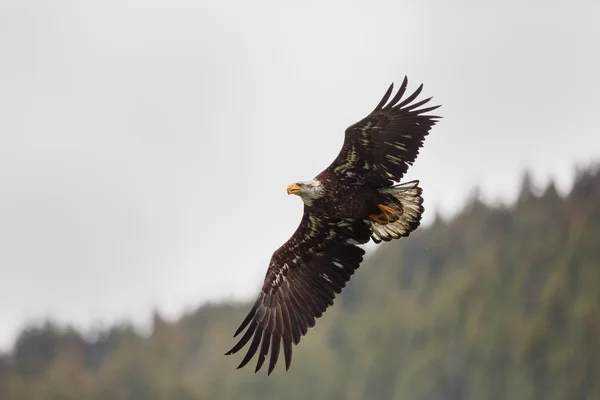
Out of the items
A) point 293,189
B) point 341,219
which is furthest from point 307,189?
point 341,219

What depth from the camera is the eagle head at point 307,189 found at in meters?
14.7

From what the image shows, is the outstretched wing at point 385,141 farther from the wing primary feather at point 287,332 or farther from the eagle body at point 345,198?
the wing primary feather at point 287,332

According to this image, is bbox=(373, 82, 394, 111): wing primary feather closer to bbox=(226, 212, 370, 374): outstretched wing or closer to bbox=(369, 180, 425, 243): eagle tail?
bbox=(369, 180, 425, 243): eagle tail

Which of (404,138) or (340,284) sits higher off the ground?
(404,138)

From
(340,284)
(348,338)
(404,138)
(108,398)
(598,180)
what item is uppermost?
(598,180)

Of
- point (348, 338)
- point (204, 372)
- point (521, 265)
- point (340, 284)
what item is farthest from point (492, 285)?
point (340, 284)

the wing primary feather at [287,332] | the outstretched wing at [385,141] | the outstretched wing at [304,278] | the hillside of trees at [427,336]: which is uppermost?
the hillside of trees at [427,336]

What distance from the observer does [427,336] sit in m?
57.2

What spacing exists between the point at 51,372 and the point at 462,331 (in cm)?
2769

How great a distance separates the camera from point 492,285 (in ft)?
179

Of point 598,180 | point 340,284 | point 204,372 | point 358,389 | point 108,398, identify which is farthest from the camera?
point 204,372

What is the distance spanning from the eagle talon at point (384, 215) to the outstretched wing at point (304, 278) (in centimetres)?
36

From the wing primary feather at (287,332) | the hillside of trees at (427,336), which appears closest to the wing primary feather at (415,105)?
the wing primary feather at (287,332)

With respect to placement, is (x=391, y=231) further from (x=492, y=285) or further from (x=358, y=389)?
(x=358, y=389)
